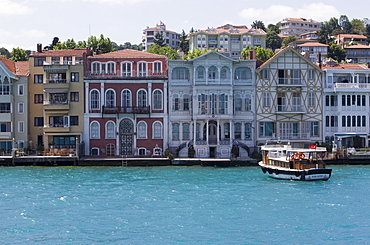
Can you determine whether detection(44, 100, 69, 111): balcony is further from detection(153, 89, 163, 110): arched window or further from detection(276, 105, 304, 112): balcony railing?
detection(276, 105, 304, 112): balcony railing

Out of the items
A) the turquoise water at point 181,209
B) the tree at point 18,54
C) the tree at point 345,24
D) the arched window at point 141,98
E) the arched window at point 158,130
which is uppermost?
the tree at point 345,24

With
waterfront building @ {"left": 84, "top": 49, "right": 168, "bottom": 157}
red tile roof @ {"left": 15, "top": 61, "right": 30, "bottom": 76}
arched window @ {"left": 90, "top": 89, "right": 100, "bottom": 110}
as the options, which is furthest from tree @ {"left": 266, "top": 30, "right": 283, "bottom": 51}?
arched window @ {"left": 90, "top": 89, "right": 100, "bottom": 110}

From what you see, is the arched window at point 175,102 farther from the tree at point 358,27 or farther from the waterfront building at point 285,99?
the tree at point 358,27

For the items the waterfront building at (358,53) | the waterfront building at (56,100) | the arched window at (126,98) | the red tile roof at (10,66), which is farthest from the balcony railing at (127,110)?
the waterfront building at (358,53)

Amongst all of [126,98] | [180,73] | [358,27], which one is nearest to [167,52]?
[180,73]

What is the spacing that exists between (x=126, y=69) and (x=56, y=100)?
8.76 metres

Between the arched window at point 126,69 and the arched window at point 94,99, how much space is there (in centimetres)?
375

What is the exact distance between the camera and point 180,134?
68.8 m

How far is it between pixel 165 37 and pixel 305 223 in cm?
14713

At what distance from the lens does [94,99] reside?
68.9m

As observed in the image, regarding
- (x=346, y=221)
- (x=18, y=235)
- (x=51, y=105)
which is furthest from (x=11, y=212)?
(x=51, y=105)

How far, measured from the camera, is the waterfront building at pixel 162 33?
174125 mm

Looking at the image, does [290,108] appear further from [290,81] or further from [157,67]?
[157,67]

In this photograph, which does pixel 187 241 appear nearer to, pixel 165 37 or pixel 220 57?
pixel 220 57
